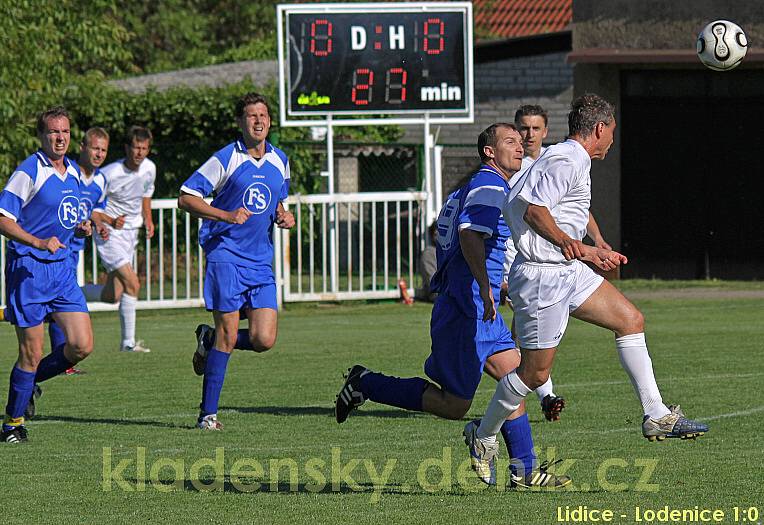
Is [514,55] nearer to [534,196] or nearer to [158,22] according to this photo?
[158,22]

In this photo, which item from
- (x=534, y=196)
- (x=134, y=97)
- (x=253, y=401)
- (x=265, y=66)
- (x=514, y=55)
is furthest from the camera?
(x=265, y=66)

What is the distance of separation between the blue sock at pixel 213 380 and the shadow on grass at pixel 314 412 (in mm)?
712

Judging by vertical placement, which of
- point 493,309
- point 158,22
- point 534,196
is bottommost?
point 493,309

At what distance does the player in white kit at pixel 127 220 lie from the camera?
1465cm

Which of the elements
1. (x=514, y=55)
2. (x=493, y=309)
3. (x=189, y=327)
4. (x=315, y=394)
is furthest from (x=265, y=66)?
(x=493, y=309)

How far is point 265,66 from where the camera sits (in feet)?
98.7

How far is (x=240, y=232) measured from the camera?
10070 mm

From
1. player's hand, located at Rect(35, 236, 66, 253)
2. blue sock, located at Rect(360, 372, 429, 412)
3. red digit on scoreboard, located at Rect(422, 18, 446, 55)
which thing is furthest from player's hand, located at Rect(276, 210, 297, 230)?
red digit on scoreboard, located at Rect(422, 18, 446, 55)

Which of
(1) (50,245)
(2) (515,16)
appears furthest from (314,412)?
(2) (515,16)

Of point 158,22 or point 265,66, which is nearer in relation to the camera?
point 265,66

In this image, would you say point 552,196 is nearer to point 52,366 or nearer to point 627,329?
point 627,329

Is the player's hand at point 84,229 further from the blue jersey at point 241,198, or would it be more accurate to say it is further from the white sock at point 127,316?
the white sock at point 127,316

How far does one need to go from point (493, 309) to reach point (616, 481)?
106 cm

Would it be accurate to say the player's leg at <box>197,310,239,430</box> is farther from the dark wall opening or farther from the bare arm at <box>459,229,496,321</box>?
the dark wall opening
